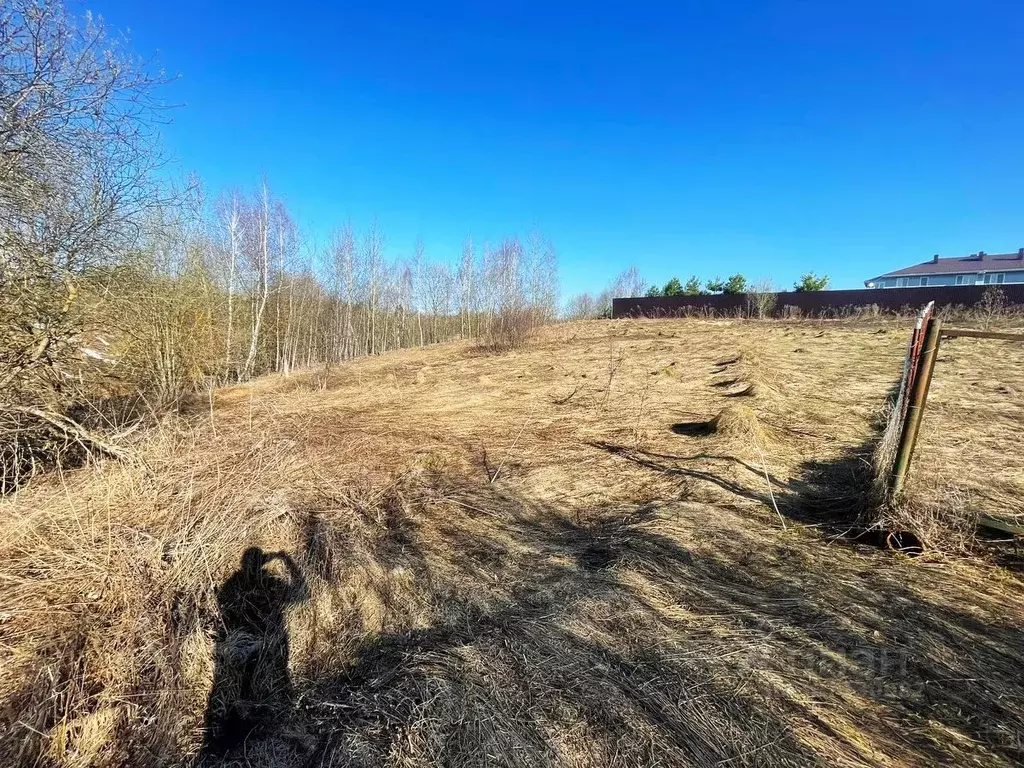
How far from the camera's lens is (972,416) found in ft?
19.2

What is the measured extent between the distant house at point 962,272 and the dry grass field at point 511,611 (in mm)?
37865

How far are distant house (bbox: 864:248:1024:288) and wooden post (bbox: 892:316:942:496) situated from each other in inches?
1468

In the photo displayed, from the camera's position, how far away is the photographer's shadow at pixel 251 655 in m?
2.38

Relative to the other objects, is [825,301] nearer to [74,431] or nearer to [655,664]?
[655,664]

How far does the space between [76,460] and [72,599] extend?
252 cm

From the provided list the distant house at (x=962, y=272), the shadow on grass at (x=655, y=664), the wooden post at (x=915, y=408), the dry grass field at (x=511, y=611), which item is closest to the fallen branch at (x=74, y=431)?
the dry grass field at (x=511, y=611)

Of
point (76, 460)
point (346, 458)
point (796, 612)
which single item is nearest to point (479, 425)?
point (346, 458)

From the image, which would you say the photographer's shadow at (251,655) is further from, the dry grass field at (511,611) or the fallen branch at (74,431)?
the fallen branch at (74,431)

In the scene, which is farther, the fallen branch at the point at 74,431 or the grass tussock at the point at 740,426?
the grass tussock at the point at 740,426

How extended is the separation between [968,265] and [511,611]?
165 feet

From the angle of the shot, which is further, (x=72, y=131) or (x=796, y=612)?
(x=72, y=131)

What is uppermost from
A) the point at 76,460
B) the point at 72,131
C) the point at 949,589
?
the point at 72,131

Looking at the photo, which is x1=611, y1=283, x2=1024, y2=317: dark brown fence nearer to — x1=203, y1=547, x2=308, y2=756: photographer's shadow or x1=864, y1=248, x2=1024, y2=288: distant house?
x1=864, y1=248, x2=1024, y2=288: distant house

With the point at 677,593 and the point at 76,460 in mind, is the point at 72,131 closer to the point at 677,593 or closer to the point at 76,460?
the point at 76,460
